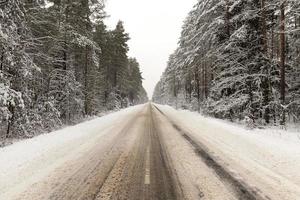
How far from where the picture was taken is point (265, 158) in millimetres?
8008

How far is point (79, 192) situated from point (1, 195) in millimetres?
1499

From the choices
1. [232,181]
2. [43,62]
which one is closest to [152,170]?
[232,181]

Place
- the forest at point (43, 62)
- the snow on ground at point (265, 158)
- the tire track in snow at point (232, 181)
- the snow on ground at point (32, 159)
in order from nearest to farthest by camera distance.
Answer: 1. the tire track in snow at point (232, 181)
2. the snow on ground at point (265, 158)
3. the snow on ground at point (32, 159)
4. the forest at point (43, 62)

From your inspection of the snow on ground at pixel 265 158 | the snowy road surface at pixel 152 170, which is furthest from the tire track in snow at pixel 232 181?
the snow on ground at pixel 265 158

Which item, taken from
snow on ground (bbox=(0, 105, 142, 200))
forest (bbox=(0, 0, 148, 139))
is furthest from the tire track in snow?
forest (bbox=(0, 0, 148, 139))

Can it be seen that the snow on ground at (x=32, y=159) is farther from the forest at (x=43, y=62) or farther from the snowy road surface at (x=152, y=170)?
the forest at (x=43, y=62)

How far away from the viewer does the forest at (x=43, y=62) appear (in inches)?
419

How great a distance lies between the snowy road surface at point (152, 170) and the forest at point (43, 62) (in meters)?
3.00

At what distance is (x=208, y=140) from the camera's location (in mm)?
11203

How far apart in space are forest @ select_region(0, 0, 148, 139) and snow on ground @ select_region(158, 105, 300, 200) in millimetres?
7635

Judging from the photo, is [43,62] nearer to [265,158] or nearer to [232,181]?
[265,158]

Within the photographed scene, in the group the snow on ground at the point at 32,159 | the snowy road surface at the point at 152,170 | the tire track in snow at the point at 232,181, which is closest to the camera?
the tire track in snow at the point at 232,181

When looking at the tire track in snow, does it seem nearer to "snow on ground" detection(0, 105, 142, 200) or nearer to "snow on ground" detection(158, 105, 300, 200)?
"snow on ground" detection(158, 105, 300, 200)

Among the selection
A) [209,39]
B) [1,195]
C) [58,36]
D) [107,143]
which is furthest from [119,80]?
[1,195]
